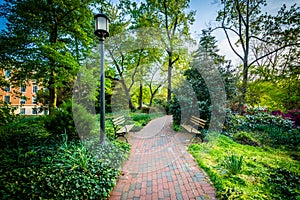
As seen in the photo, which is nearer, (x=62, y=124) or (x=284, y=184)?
(x=284, y=184)

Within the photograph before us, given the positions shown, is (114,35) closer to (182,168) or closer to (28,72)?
(28,72)

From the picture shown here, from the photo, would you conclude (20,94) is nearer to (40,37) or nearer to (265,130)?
(40,37)

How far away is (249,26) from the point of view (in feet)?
32.9

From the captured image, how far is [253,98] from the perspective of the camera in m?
7.50

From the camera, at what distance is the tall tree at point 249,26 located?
27.3 ft

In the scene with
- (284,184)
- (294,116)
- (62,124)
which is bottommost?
(284,184)

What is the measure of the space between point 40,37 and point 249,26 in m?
12.8

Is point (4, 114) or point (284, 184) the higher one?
point (4, 114)

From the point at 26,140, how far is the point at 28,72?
316 centimetres

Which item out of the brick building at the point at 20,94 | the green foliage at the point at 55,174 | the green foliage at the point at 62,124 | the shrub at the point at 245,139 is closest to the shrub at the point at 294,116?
the shrub at the point at 245,139

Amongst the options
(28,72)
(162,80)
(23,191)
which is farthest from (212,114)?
(162,80)

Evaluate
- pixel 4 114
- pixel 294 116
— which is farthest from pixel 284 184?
pixel 294 116

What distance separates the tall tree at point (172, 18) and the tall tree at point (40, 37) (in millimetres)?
7634

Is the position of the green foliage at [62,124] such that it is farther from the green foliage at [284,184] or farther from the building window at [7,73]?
the green foliage at [284,184]
